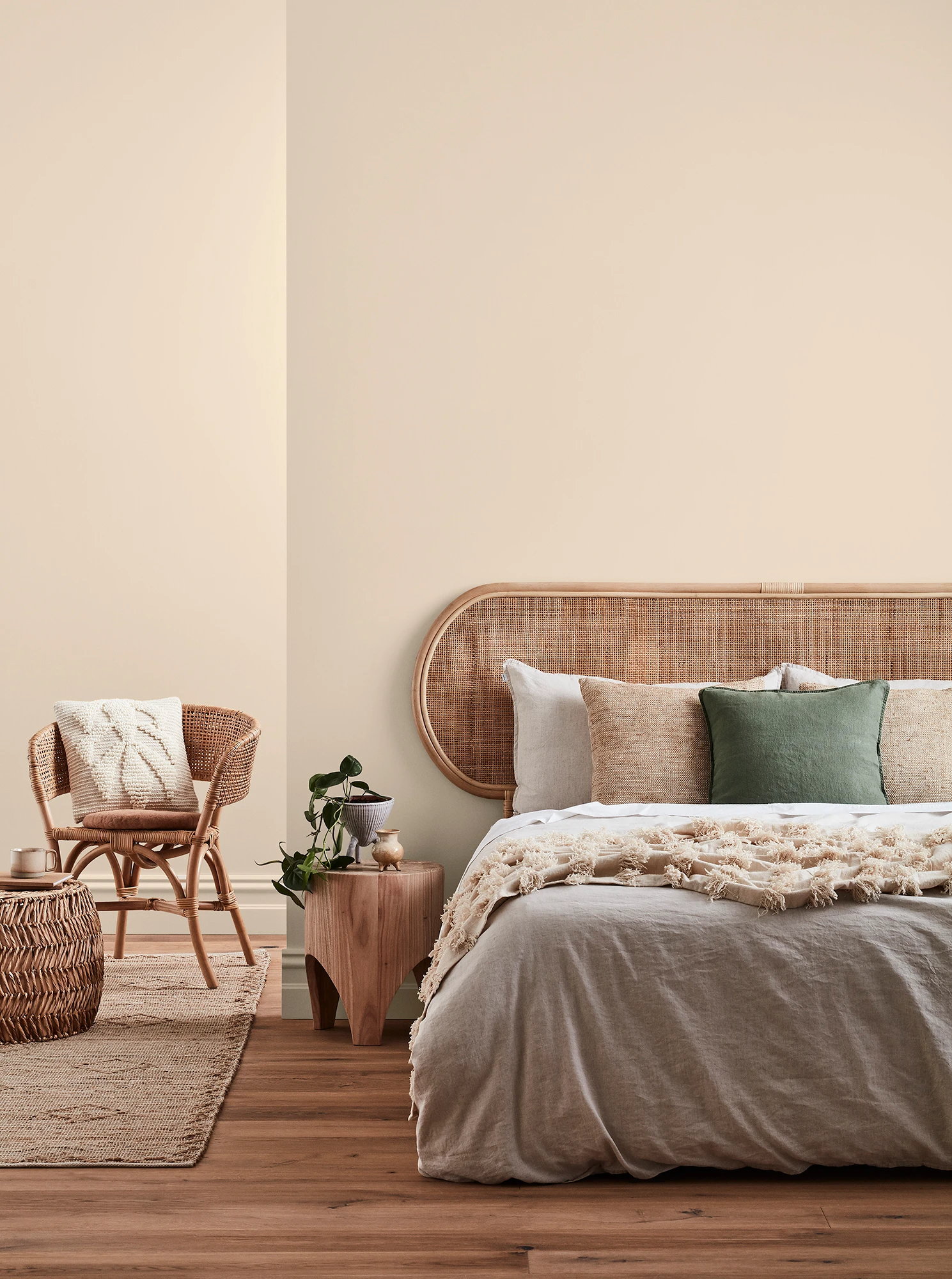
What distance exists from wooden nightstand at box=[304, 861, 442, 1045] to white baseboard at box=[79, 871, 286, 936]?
1.47 meters

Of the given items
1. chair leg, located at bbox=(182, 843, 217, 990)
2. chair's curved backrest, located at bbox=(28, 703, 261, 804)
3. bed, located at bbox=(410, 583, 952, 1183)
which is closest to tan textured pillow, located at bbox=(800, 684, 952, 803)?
bed, located at bbox=(410, 583, 952, 1183)

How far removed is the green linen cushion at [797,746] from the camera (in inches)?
108

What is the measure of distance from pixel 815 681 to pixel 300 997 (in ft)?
5.69

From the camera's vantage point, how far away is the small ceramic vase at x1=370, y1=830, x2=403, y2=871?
2.90 meters

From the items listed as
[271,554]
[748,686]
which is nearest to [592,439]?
Result: [748,686]

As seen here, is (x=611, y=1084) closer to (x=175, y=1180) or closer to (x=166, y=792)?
(x=175, y=1180)

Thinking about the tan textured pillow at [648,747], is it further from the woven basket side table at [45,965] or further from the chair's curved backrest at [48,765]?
the chair's curved backrest at [48,765]

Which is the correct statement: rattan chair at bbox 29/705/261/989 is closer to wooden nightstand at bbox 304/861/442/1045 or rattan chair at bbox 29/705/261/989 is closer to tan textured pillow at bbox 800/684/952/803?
wooden nightstand at bbox 304/861/442/1045

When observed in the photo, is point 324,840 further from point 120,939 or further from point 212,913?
point 212,913

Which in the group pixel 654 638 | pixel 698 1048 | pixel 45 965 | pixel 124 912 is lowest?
pixel 124 912

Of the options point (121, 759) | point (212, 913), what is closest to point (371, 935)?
point (121, 759)

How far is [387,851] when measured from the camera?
2.90 m

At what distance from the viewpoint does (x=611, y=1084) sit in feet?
6.11

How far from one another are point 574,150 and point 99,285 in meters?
2.05
